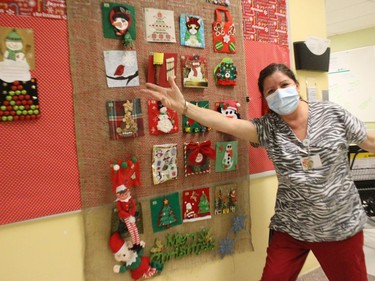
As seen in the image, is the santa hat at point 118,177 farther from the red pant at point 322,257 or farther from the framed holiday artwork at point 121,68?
the red pant at point 322,257

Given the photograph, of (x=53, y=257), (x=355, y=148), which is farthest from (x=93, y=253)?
(x=355, y=148)

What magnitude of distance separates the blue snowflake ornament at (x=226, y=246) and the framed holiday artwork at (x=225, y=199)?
5.7 inches

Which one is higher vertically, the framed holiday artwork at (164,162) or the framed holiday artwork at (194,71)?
the framed holiday artwork at (194,71)

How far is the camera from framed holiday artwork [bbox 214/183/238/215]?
64.8 inches

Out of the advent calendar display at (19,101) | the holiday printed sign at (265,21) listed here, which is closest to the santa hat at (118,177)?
the advent calendar display at (19,101)

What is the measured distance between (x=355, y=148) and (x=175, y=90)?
1.67 metres

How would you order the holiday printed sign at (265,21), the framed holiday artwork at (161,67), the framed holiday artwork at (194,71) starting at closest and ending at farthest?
the framed holiday artwork at (161,67) < the framed holiday artwork at (194,71) < the holiday printed sign at (265,21)

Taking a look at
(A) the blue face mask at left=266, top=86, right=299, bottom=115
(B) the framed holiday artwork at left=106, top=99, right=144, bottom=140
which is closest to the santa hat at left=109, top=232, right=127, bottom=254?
(B) the framed holiday artwork at left=106, top=99, right=144, bottom=140

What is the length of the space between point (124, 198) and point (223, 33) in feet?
3.14

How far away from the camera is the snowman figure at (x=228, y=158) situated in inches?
65.2

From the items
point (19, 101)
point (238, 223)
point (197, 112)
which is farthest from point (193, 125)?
point (19, 101)

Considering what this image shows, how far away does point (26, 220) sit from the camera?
120cm

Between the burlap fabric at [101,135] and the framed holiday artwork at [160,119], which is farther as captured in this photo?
the framed holiday artwork at [160,119]

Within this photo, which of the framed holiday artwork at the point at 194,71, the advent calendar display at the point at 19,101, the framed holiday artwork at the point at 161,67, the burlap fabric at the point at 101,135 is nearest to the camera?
the advent calendar display at the point at 19,101
